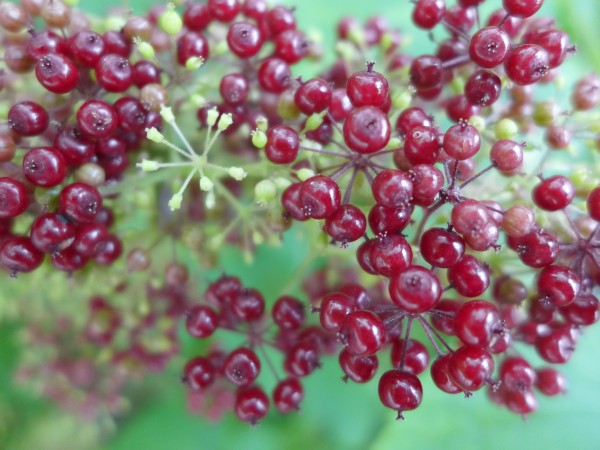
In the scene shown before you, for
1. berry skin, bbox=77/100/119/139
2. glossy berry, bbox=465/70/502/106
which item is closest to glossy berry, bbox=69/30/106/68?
berry skin, bbox=77/100/119/139

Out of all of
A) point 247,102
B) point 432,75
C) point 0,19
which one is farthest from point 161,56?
point 432,75

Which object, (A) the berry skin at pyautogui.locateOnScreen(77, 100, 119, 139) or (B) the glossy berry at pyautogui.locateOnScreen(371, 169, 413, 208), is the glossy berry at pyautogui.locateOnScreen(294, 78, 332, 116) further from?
(A) the berry skin at pyautogui.locateOnScreen(77, 100, 119, 139)

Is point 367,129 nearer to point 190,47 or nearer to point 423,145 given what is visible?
point 423,145

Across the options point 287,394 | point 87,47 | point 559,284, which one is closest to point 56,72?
point 87,47

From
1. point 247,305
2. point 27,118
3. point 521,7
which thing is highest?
point 521,7

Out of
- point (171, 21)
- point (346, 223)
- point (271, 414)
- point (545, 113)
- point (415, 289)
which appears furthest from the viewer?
point (271, 414)

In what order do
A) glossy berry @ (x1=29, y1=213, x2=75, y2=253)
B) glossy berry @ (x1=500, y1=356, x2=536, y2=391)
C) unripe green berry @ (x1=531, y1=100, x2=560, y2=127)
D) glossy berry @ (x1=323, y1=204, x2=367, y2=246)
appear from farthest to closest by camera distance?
unripe green berry @ (x1=531, y1=100, x2=560, y2=127), glossy berry @ (x1=500, y1=356, x2=536, y2=391), glossy berry @ (x1=29, y1=213, x2=75, y2=253), glossy berry @ (x1=323, y1=204, x2=367, y2=246)
